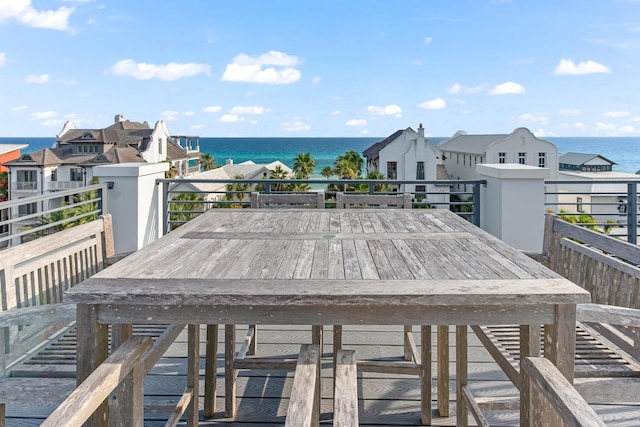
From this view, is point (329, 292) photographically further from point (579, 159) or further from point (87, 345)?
point (579, 159)

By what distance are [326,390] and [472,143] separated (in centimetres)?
3251

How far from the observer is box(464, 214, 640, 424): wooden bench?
4.49 feet

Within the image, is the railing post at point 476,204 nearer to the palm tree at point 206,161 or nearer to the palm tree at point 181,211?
the palm tree at point 181,211

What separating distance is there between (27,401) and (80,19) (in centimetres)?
4241

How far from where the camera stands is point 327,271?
147 cm

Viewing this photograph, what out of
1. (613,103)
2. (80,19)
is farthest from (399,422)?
(613,103)

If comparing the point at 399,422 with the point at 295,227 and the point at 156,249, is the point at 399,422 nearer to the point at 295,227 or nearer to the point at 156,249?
the point at 295,227

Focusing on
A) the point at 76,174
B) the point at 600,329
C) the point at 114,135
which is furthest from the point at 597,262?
the point at 114,135

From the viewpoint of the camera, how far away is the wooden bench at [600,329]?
1368 millimetres

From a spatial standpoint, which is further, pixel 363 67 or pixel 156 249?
pixel 363 67

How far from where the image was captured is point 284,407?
217 centimetres

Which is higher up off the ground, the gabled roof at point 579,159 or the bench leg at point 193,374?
the gabled roof at point 579,159

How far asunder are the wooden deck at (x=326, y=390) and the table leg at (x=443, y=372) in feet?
0.15

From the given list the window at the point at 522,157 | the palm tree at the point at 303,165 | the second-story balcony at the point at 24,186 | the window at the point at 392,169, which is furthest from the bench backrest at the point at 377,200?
the second-story balcony at the point at 24,186
